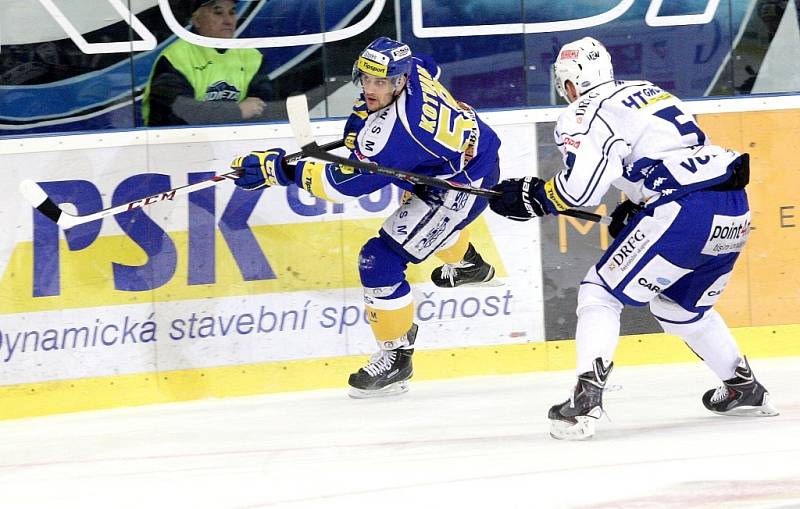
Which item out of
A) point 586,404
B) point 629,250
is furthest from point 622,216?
point 586,404

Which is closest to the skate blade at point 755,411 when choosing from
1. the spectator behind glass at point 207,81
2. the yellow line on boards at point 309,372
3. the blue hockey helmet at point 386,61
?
the yellow line on boards at point 309,372

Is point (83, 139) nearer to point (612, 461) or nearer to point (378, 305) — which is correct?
point (378, 305)

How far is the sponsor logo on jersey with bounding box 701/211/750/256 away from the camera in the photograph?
11.4 ft

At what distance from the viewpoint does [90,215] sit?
4.45 metres

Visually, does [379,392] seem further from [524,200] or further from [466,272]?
[524,200]

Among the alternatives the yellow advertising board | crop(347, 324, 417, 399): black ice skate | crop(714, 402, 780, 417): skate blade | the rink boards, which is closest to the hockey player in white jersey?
crop(714, 402, 780, 417): skate blade

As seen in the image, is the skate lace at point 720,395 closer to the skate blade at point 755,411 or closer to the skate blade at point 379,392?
the skate blade at point 755,411

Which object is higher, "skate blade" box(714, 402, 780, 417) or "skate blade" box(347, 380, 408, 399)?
"skate blade" box(714, 402, 780, 417)

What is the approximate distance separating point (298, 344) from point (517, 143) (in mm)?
1202

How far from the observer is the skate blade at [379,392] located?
4562 millimetres

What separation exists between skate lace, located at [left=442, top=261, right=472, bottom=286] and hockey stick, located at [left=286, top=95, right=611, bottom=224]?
2.04 feet

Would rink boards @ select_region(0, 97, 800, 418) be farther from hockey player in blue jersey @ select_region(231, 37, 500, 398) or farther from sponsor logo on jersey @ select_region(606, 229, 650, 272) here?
sponsor logo on jersey @ select_region(606, 229, 650, 272)

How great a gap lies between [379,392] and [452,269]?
0.57 meters

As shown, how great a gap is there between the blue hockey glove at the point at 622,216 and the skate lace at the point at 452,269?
1094mm
